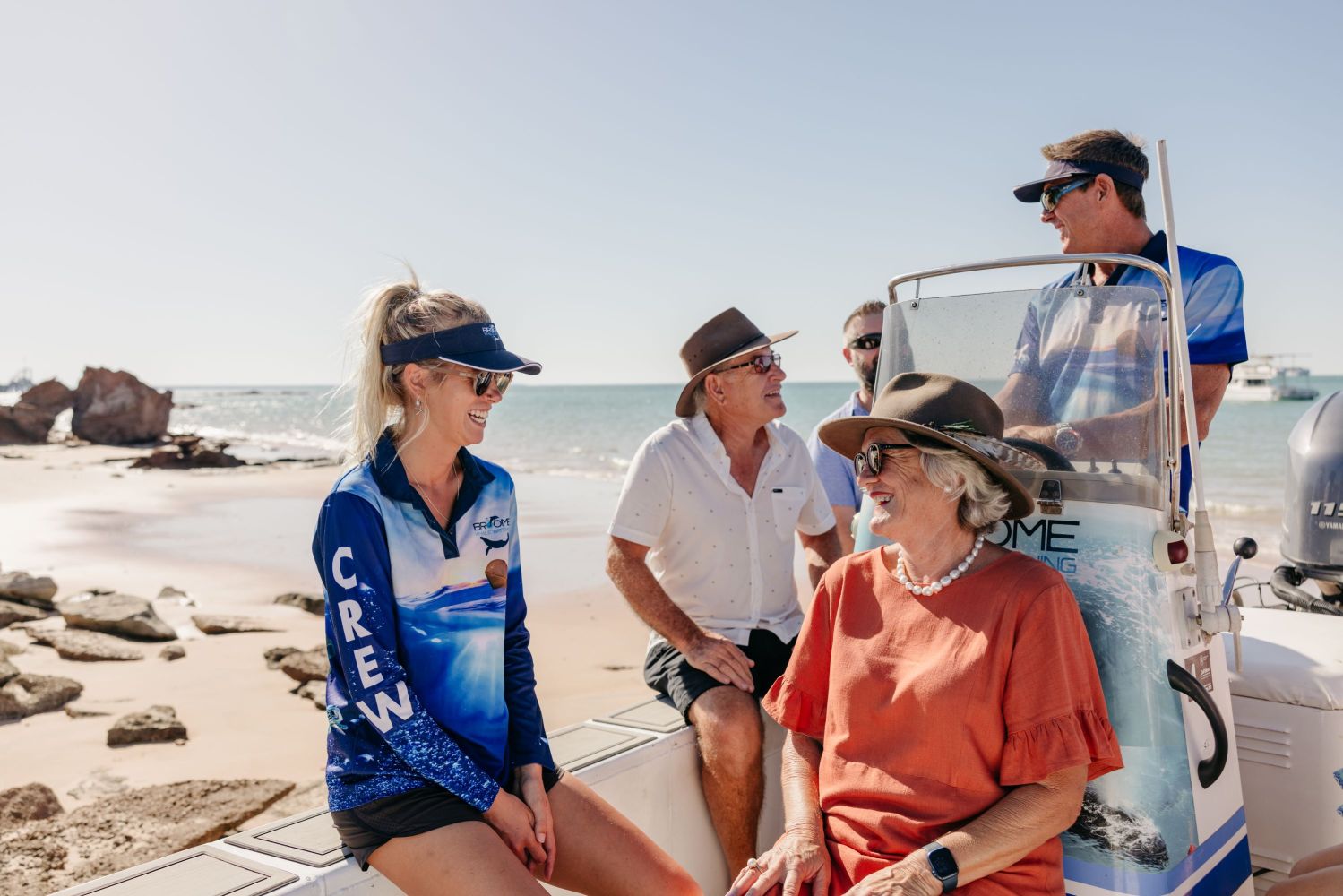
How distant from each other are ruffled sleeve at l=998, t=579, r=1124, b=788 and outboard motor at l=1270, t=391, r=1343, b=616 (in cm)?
261

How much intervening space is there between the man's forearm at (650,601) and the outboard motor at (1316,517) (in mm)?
2676

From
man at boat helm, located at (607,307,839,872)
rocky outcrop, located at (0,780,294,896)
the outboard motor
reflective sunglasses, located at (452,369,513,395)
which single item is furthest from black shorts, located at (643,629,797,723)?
the outboard motor

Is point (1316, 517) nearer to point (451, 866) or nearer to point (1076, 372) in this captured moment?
point (1076, 372)

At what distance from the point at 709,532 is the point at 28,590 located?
7684 millimetres

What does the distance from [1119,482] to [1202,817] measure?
0.76 metres

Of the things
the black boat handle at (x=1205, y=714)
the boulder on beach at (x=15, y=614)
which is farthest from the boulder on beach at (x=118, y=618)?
the black boat handle at (x=1205, y=714)

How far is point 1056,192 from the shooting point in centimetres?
298

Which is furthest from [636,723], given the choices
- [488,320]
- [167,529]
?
[167,529]

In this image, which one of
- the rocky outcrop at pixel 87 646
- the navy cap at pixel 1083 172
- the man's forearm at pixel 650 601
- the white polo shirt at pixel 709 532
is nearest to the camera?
the navy cap at pixel 1083 172

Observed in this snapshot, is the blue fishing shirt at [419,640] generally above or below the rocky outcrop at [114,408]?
below

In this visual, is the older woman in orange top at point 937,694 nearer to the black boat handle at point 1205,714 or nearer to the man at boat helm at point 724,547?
the black boat handle at point 1205,714

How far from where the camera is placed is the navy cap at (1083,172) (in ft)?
9.48

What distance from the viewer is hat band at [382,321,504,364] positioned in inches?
89.4

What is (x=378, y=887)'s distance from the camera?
6.77 feet
